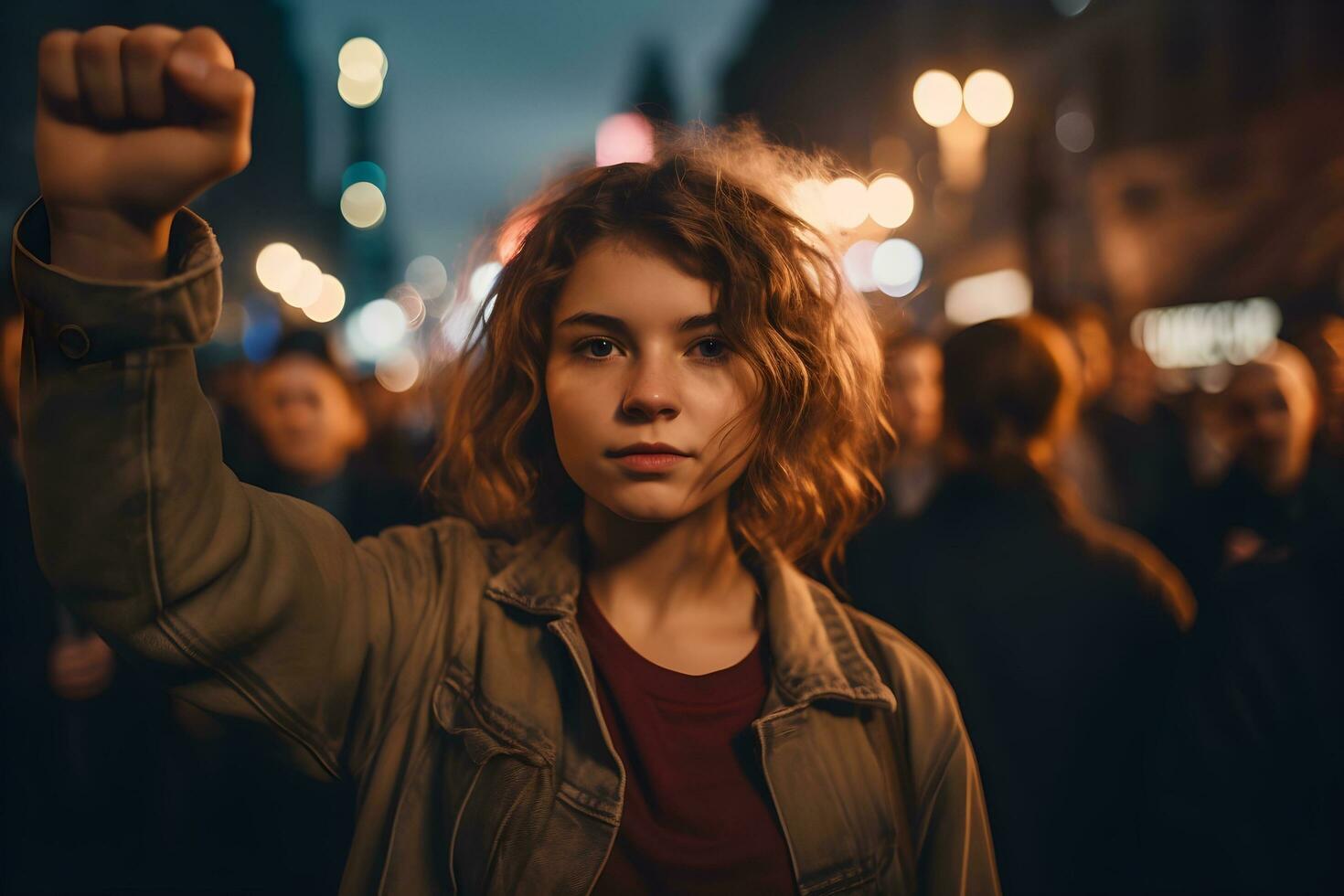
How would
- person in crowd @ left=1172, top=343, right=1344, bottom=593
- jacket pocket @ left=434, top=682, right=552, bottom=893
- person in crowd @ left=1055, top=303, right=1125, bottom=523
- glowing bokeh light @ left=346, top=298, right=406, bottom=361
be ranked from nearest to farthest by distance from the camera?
jacket pocket @ left=434, top=682, right=552, bottom=893 < person in crowd @ left=1172, top=343, right=1344, bottom=593 < person in crowd @ left=1055, top=303, right=1125, bottom=523 < glowing bokeh light @ left=346, top=298, right=406, bottom=361

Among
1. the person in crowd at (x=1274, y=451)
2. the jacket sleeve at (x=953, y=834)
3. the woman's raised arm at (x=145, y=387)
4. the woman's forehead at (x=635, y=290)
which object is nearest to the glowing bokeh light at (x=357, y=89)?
the woman's forehead at (x=635, y=290)

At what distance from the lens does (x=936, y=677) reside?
4.91 ft

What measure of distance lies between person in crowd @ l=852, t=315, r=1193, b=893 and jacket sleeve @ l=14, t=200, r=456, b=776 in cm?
110

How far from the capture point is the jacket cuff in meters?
0.93

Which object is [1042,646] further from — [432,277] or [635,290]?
[432,277]

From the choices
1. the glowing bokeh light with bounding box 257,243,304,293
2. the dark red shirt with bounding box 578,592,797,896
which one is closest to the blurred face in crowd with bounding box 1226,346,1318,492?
the dark red shirt with bounding box 578,592,797,896

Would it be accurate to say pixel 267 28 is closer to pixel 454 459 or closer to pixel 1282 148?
pixel 454 459

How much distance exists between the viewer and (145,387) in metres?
0.98

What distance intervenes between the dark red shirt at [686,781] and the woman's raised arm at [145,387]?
0.44 meters

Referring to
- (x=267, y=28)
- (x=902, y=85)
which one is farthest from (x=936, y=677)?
(x=902, y=85)

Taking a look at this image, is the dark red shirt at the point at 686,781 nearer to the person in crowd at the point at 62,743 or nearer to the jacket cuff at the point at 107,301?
the jacket cuff at the point at 107,301

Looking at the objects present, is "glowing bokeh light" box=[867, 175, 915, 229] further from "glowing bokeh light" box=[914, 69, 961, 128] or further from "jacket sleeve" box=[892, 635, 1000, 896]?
"jacket sleeve" box=[892, 635, 1000, 896]

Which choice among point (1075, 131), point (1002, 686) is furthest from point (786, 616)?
point (1075, 131)

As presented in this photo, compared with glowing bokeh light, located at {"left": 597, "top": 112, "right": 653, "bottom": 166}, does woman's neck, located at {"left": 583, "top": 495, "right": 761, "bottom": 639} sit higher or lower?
lower
